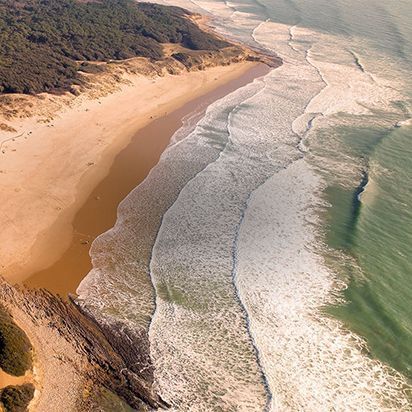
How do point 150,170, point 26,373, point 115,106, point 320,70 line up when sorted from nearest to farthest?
point 26,373, point 150,170, point 115,106, point 320,70

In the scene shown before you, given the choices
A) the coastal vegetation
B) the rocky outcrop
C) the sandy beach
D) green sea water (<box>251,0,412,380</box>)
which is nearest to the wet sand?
the sandy beach

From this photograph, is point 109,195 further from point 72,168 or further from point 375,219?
point 375,219

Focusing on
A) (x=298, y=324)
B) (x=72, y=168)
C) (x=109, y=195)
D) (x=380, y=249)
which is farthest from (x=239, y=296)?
(x=72, y=168)

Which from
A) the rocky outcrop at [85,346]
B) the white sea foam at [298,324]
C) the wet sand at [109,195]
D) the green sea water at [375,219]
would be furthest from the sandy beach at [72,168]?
the green sea water at [375,219]

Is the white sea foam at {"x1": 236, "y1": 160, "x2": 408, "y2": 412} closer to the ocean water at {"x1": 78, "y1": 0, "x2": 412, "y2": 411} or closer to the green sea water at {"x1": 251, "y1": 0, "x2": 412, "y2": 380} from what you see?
the ocean water at {"x1": 78, "y1": 0, "x2": 412, "y2": 411}

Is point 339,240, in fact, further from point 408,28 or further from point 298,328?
point 408,28

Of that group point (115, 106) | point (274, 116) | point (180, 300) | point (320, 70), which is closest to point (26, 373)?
point (180, 300)
